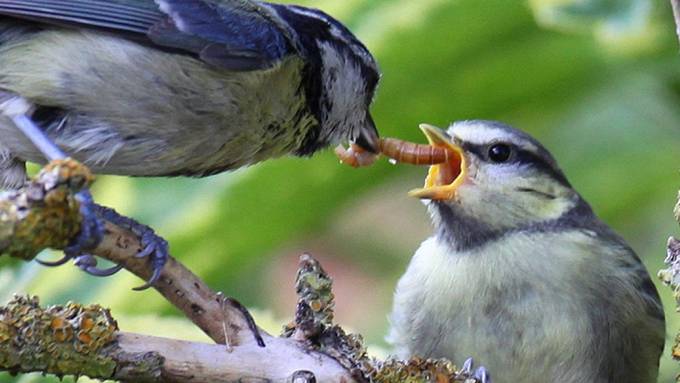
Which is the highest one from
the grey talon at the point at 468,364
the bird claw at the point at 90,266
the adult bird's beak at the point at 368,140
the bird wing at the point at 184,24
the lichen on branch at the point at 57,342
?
the bird wing at the point at 184,24

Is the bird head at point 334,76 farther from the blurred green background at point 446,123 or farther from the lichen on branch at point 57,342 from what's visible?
the lichen on branch at point 57,342

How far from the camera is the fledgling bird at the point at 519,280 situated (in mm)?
2434

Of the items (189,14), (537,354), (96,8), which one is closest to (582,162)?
(537,354)

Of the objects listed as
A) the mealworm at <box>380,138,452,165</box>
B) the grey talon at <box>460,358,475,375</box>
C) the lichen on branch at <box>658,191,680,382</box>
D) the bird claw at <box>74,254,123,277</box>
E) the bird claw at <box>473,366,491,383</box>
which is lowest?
the bird claw at <box>74,254,123,277</box>

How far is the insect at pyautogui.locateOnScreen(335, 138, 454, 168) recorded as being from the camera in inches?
105

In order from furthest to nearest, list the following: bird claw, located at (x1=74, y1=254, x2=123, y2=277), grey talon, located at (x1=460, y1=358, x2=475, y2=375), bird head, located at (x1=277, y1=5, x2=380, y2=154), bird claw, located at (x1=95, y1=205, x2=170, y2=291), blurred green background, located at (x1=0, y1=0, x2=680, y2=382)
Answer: blurred green background, located at (x1=0, y1=0, x2=680, y2=382) → bird head, located at (x1=277, y1=5, x2=380, y2=154) → grey talon, located at (x1=460, y1=358, x2=475, y2=375) → bird claw, located at (x1=74, y1=254, x2=123, y2=277) → bird claw, located at (x1=95, y1=205, x2=170, y2=291)

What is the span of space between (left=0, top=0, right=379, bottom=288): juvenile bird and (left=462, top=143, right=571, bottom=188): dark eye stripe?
1.03 ft

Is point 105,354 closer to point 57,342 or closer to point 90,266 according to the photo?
point 57,342

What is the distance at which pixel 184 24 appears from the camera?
247 centimetres

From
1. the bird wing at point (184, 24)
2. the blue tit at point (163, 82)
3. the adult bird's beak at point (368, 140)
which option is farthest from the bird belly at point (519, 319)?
the bird wing at point (184, 24)

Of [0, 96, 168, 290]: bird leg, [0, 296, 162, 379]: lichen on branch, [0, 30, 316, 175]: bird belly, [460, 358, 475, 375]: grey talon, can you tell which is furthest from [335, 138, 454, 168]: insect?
[0, 296, 162, 379]: lichen on branch

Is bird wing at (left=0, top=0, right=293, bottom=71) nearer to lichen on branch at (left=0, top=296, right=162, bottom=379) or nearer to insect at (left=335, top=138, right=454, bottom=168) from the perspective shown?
insect at (left=335, top=138, right=454, bottom=168)

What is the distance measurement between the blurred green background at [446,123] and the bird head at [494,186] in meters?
0.21

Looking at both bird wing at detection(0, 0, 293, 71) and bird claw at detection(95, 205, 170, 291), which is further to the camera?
bird wing at detection(0, 0, 293, 71)
